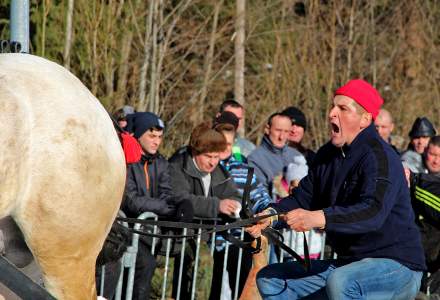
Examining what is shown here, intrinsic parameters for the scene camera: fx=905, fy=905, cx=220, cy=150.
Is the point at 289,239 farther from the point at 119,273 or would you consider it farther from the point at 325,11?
the point at 325,11

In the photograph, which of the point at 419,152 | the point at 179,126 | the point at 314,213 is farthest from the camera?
the point at 179,126

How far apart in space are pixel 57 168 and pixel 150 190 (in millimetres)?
3294

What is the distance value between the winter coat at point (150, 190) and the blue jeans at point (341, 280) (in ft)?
4.80

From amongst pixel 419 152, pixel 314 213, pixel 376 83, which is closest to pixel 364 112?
pixel 314 213

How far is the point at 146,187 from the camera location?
6.94 m

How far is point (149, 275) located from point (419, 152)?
170 inches

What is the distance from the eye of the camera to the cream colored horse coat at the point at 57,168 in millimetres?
3621

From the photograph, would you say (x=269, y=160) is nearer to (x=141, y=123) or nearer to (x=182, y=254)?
(x=141, y=123)

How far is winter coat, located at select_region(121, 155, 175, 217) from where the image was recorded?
6.73m

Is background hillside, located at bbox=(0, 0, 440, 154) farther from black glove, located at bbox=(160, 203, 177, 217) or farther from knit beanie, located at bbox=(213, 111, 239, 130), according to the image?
Answer: black glove, located at bbox=(160, 203, 177, 217)

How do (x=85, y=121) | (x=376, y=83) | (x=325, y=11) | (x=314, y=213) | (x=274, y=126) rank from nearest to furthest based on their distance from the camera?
1. (x=85, y=121)
2. (x=314, y=213)
3. (x=274, y=126)
4. (x=325, y=11)
5. (x=376, y=83)

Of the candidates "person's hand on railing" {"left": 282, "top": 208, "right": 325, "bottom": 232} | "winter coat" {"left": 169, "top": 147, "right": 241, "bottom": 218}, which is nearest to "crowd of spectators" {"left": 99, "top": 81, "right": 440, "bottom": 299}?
"winter coat" {"left": 169, "top": 147, "right": 241, "bottom": 218}

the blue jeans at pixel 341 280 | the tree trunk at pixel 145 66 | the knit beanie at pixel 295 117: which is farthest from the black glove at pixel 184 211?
the tree trunk at pixel 145 66

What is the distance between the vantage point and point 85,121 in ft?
12.6
